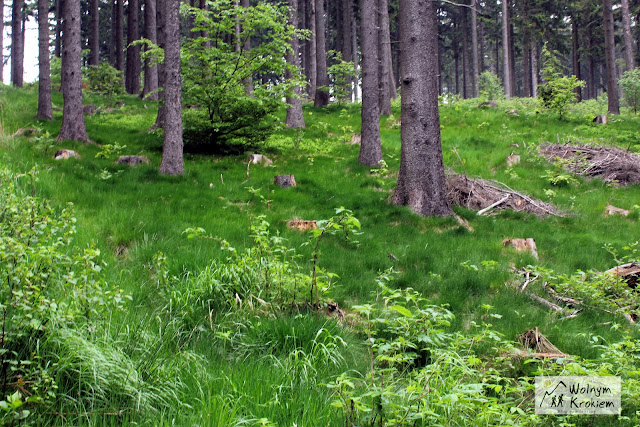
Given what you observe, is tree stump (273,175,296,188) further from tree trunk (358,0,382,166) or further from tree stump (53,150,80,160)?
tree stump (53,150,80,160)

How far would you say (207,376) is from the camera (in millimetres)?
3076

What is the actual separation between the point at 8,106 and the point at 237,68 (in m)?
9.02

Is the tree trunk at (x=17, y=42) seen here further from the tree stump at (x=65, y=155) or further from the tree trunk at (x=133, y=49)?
the tree stump at (x=65, y=155)

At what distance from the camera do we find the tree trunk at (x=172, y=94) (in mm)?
9719

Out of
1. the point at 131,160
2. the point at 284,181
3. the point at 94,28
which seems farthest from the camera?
the point at 94,28

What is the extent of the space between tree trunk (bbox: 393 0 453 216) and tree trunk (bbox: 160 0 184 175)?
4743 millimetres

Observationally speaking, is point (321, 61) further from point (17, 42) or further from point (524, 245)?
point (17, 42)

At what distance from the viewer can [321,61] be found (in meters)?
20.8

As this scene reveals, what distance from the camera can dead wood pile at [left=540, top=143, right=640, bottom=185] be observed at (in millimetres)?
11703

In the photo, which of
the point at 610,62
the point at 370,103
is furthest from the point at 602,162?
the point at 610,62

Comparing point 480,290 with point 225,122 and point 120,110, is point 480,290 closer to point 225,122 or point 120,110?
point 225,122

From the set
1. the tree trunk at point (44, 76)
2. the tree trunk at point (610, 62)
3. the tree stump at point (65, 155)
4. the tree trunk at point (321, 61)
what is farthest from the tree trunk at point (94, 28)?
the tree trunk at point (610, 62)

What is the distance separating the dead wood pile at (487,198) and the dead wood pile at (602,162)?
306 cm

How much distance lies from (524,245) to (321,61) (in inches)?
619
